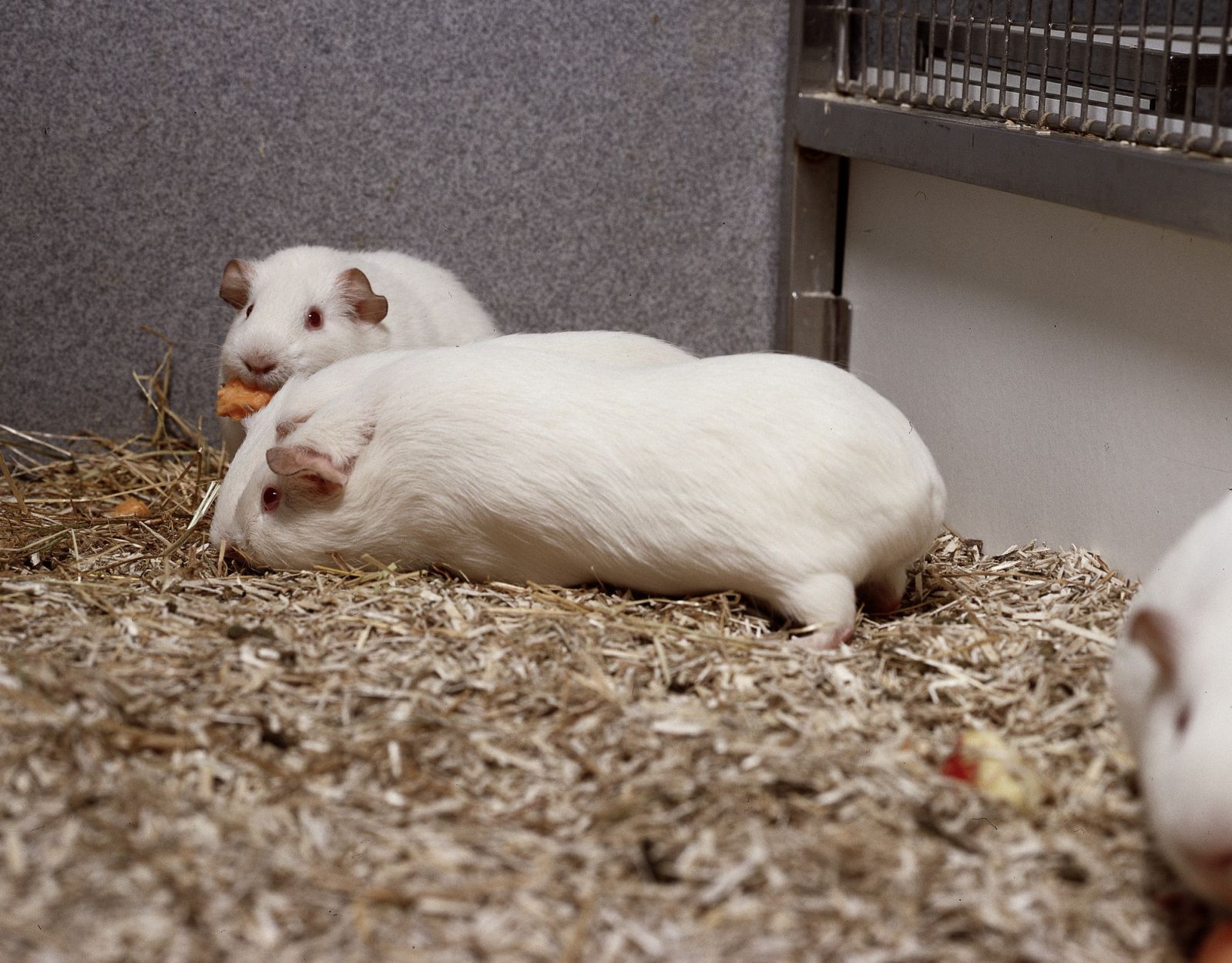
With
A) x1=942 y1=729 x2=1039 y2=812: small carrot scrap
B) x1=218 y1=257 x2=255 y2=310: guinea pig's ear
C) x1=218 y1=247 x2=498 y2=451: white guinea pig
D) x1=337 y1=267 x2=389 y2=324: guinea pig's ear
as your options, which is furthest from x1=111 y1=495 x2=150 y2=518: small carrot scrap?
x1=942 y1=729 x2=1039 y2=812: small carrot scrap

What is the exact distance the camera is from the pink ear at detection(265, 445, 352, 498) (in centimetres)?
272

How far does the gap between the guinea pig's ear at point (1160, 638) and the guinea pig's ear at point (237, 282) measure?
2602 mm

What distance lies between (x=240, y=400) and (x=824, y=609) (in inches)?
71.4

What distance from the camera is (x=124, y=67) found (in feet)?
11.9

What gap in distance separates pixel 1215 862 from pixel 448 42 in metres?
3.08

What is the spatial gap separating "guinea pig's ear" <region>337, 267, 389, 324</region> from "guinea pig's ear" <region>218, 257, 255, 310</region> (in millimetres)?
270

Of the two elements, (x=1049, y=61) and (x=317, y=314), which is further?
(x=317, y=314)

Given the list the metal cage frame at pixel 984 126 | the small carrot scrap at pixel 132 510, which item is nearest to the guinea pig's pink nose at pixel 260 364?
the small carrot scrap at pixel 132 510

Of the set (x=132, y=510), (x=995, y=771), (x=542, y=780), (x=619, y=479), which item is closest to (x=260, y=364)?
A: (x=132, y=510)

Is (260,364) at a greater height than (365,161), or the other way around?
(365,161)

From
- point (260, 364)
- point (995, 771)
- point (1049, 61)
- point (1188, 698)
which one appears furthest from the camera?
point (260, 364)

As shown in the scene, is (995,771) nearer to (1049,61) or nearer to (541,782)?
(541,782)

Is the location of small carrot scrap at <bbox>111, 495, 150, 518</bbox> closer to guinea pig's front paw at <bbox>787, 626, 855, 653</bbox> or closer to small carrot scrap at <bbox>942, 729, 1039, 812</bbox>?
guinea pig's front paw at <bbox>787, 626, 855, 653</bbox>

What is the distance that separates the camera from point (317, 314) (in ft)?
11.5
